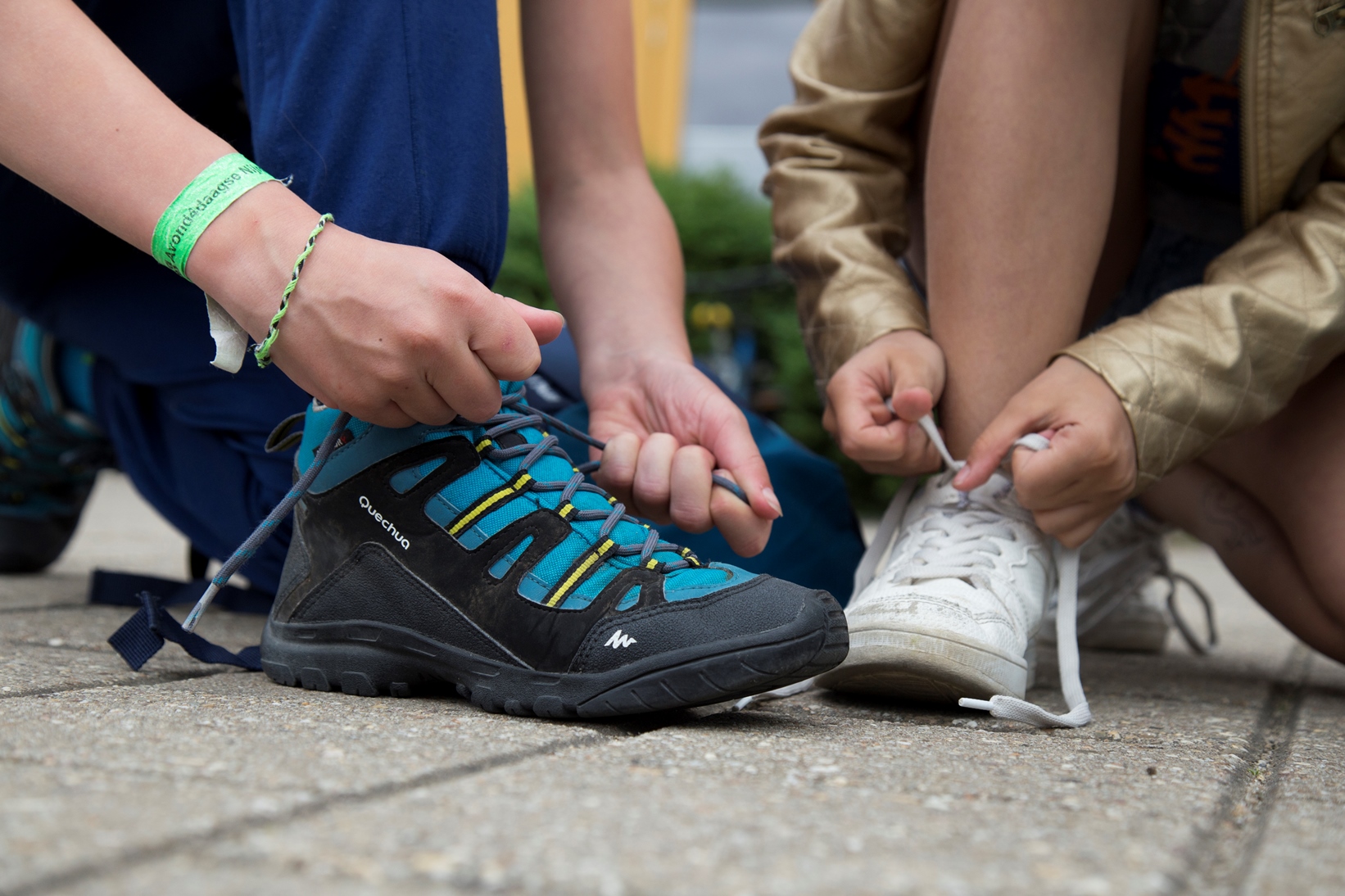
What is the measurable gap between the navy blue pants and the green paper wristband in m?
0.10

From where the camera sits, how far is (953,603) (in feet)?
3.51

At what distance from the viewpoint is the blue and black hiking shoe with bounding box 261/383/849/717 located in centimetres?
89

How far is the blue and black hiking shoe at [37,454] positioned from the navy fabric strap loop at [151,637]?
73cm

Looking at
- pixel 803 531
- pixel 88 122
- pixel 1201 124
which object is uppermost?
pixel 1201 124

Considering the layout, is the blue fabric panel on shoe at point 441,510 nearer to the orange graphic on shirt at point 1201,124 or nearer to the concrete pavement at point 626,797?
the concrete pavement at point 626,797

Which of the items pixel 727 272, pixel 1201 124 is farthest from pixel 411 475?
pixel 727 272

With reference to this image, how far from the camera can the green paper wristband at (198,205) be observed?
0.86 m

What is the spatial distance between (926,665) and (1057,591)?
1.14ft

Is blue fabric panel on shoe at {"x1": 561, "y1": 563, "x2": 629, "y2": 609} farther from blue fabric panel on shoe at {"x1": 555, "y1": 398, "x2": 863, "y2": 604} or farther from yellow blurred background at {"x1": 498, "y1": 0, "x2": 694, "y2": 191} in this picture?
yellow blurred background at {"x1": 498, "y1": 0, "x2": 694, "y2": 191}

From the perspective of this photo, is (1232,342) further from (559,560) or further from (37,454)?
(37,454)

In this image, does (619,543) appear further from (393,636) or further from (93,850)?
(93,850)

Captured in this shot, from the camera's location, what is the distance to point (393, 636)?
0.99m

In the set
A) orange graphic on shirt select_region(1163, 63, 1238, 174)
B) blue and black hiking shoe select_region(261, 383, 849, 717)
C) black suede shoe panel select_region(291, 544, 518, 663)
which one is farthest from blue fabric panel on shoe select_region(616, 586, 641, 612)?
orange graphic on shirt select_region(1163, 63, 1238, 174)

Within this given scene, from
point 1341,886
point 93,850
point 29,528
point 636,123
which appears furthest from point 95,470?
point 1341,886
